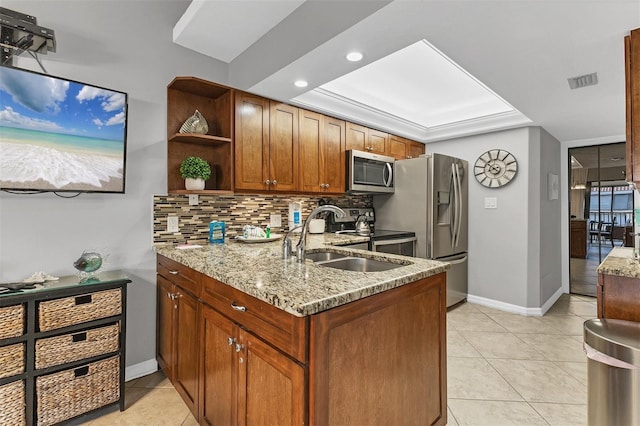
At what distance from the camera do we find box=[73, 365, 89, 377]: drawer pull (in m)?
1.77

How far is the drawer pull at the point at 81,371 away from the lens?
5.80ft

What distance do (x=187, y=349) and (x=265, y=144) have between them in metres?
1.71

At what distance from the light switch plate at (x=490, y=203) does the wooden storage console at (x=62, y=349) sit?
392 cm

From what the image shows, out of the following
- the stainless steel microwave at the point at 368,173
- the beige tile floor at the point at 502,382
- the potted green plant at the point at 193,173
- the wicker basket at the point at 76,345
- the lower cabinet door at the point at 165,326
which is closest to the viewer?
the wicker basket at the point at 76,345

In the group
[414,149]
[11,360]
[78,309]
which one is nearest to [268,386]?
[78,309]

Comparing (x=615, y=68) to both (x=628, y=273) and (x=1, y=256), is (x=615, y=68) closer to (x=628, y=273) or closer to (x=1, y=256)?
(x=628, y=273)

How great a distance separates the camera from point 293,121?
118 inches

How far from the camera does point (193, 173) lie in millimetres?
2377

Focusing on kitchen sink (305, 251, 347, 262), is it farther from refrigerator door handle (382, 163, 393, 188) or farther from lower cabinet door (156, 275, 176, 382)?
refrigerator door handle (382, 163, 393, 188)

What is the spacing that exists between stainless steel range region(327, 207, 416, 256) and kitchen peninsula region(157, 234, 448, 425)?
1.40 metres

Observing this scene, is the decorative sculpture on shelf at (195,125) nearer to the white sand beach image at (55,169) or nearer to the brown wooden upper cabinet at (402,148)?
the white sand beach image at (55,169)

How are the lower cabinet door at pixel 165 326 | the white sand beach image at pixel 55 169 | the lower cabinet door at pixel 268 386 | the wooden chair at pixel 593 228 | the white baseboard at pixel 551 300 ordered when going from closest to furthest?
the lower cabinet door at pixel 268 386 → the white sand beach image at pixel 55 169 → the lower cabinet door at pixel 165 326 → the white baseboard at pixel 551 300 → the wooden chair at pixel 593 228

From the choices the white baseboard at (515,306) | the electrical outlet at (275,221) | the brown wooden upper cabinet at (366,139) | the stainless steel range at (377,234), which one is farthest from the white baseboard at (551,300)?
the electrical outlet at (275,221)

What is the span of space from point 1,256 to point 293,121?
228cm
